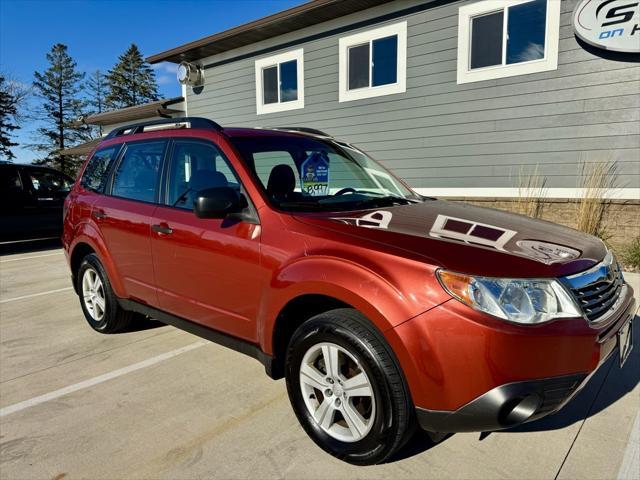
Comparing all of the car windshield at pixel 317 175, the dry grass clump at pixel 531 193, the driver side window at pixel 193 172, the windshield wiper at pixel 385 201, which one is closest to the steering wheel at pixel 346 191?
the car windshield at pixel 317 175

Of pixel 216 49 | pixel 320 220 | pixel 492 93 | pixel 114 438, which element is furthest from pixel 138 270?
pixel 216 49

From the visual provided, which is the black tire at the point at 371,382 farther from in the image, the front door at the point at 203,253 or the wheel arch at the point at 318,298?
the front door at the point at 203,253

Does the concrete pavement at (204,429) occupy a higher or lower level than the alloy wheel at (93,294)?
lower

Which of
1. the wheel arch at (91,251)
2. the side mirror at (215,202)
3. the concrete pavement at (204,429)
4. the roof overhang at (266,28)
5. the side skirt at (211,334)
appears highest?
the roof overhang at (266,28)

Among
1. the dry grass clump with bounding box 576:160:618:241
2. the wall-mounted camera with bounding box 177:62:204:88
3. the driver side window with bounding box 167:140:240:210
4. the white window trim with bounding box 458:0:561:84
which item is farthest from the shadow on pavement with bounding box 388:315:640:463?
the wall-mounted camera with bounding box 177:62:204:88

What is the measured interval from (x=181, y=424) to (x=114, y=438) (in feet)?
1.17

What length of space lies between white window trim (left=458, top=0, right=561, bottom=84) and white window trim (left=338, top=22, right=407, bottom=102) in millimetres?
1111

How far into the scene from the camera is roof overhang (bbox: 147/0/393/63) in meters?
8.84

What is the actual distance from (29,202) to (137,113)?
267 inches

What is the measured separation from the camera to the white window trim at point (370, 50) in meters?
8.48

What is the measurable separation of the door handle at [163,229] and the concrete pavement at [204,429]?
3.44 feet

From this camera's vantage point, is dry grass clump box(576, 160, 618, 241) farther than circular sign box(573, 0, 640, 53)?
Yes

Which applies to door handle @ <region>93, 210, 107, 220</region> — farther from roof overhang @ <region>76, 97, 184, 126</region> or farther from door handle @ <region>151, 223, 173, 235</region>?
roof overhang @ <region>76, 97, 184, 126</region>

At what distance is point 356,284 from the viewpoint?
2072 millimetres
